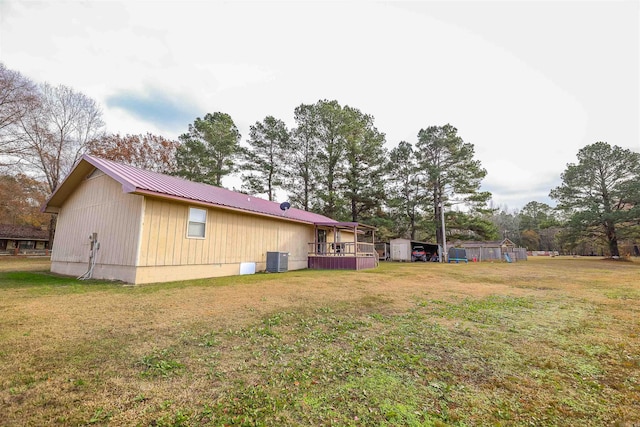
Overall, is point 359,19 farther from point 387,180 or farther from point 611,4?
point 387,180

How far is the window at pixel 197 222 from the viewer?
30.8ft

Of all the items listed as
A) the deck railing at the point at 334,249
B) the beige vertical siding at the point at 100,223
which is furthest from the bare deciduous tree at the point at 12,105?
the deck railing at the point at 334,249

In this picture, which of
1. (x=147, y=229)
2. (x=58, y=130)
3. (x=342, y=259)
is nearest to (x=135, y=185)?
(x=147, y=229)

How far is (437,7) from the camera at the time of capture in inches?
360

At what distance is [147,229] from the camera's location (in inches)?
319

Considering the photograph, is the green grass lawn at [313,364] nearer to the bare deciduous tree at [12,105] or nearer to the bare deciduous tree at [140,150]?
the bare deciduous tree at [12,105]

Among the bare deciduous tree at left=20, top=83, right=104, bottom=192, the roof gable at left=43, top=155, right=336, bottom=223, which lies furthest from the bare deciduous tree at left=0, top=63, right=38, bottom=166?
the roof gable at left=43, top=155, right=336, bottom=223

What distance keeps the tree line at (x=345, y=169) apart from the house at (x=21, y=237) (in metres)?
5.31

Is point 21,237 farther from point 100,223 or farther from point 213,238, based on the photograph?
point 213,238

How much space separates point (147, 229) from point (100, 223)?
9.90ft

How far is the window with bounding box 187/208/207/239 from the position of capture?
9.38 m

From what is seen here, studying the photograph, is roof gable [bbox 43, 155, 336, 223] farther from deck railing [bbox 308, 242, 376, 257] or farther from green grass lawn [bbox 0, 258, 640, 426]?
green grass lawn [bbox 0, 258, 640, 426]

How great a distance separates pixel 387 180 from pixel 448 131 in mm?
7992

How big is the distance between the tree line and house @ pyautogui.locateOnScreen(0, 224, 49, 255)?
5.31m
